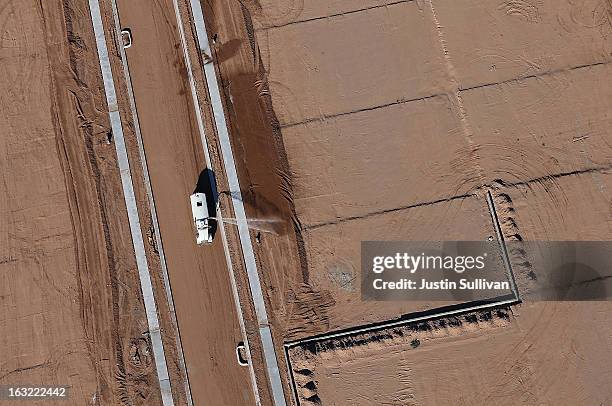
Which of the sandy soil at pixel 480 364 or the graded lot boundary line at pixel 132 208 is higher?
the graded lot boundary line at pixel 132 208

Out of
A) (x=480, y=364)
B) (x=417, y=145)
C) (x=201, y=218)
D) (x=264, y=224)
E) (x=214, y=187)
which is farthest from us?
(x=214, y=187)

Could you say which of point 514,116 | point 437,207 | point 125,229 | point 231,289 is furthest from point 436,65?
point 125,229

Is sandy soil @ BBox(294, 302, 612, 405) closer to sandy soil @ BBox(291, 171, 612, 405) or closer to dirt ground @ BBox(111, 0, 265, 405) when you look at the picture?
sandy soil @ BBox(291, 171, 612, 405)

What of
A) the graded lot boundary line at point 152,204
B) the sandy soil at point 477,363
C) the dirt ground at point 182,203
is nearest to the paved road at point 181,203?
the dirt ground at point 182,203

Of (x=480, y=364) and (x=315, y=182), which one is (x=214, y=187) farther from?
(x=480, y=364)

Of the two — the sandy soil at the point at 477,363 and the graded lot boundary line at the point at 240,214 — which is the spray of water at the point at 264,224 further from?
the sandy soil at the point at 477,363

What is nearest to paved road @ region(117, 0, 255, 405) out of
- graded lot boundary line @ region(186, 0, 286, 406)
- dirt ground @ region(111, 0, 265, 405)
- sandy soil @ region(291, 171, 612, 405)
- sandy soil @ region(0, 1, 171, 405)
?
dirt ground @ region(111, 0, 265, 405)

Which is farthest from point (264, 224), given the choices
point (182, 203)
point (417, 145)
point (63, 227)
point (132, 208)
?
point (63, 227)
